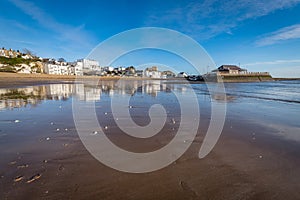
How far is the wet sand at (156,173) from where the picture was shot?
7.89 ft

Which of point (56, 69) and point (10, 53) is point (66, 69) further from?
point (10, 53)

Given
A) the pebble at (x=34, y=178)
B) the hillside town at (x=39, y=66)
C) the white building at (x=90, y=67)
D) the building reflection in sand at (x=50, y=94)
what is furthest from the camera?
the white building at (x=90, y=67)

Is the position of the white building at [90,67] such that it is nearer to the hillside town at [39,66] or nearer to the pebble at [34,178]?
the hillside town at [39,66]

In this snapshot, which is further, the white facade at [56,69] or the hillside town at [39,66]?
the white facade at [56,69]

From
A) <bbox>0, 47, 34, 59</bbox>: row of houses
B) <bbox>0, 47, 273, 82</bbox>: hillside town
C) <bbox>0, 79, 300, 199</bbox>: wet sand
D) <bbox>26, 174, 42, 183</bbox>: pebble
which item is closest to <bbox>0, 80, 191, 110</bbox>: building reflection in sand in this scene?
<bbox>0, 79, 300, 199</bbox>: wet sand

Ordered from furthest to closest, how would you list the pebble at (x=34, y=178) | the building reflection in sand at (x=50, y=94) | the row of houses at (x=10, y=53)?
the row of houses at (x=10, y=53)
the building reflection in sand at (x=50, y=94)
the pebble at (x=34, y=178)

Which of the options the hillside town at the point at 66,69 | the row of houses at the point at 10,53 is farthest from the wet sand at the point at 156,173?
the row of houses at the point at 10,53

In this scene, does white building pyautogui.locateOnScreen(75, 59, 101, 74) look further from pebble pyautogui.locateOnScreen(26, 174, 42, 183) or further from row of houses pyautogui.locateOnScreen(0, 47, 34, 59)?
pebble pyautogui.locateOnScreen(26, 174, 42, 183)

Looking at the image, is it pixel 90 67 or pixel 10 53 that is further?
pixel 90 67

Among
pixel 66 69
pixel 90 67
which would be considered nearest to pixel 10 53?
pixel 66 69

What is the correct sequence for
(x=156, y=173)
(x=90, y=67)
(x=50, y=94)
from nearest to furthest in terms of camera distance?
1. (x=156, y=173)
2. (x=50, y=94)
3. (x=90, y=67)

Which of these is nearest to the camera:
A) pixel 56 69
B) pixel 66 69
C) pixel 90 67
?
pixel 56 69

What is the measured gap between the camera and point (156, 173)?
296cm

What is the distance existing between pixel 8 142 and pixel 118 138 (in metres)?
2.68
